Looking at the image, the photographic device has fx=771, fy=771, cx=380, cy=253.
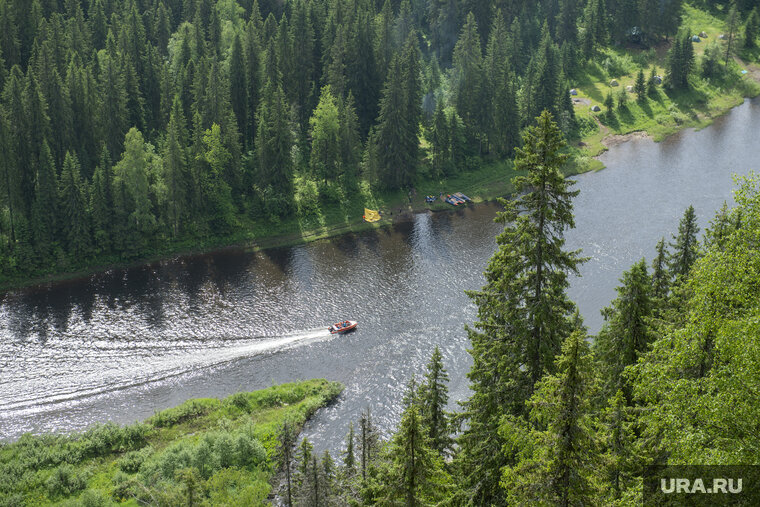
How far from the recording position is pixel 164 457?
218 ft

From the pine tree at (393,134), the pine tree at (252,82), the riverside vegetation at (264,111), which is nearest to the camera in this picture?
the riverside vegetation at (264,111)

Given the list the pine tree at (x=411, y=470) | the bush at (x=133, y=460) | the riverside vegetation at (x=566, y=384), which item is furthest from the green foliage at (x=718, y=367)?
the bush at (x=133, y=460)

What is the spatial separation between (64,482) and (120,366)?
2005 cm

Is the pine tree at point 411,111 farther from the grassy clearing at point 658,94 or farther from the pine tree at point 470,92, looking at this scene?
the grassy clearing at point 658,94

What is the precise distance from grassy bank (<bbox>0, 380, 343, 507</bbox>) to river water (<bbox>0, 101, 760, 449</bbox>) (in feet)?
11.3

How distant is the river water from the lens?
3135 inches

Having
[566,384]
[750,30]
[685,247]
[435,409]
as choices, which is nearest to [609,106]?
[750,30]

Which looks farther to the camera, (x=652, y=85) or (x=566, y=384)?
(x=652, y=85)

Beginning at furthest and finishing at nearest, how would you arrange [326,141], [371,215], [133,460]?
[326,141]
[371,215]
[133,460]

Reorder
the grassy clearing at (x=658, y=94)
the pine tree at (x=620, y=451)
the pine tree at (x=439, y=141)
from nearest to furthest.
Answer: the pine tree at (x=620, y=451), the pine tree at (x=439, y=141), the grassy clearing at (x=658, y=94)

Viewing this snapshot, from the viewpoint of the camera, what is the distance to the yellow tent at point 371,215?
388 ft

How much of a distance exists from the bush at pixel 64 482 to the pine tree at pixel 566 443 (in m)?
50.1

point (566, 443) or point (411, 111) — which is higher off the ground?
point (411, 111)

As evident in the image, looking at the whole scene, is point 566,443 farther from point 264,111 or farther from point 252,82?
point 252,82
